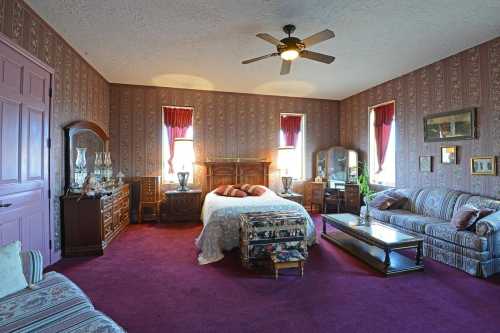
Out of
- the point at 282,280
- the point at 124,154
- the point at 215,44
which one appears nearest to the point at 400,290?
the point at 282,280

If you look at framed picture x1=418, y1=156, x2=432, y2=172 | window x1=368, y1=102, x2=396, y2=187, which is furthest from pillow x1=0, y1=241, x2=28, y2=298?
window x1=368, y1=102, x2=396, y2=187

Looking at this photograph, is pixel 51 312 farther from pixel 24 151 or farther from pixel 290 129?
pixel 290 129

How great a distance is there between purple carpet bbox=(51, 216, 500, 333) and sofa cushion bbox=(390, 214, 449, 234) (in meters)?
0.55

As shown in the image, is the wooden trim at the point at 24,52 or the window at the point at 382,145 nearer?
the wooden trim at the point at 24,52

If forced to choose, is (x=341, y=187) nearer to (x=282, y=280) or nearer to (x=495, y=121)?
(x=495, y=121)

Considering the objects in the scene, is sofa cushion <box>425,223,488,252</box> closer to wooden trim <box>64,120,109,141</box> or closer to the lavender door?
the lavender door

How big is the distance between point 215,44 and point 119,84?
3150 millimetres

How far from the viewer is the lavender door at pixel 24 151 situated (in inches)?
105

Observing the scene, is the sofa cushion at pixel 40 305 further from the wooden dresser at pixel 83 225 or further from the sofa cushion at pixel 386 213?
the sofa cushion at pixel 386 213

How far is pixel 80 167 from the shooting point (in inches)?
165

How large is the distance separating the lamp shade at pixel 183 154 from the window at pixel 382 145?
4.35 metres

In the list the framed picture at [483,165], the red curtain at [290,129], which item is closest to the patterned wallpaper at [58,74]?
the red curtain at [290,129]

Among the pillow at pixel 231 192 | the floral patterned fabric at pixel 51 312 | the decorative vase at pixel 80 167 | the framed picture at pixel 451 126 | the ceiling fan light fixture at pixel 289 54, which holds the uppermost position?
the ceiling fan light fixture at pixel 289 54

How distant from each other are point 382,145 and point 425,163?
1267 mm
